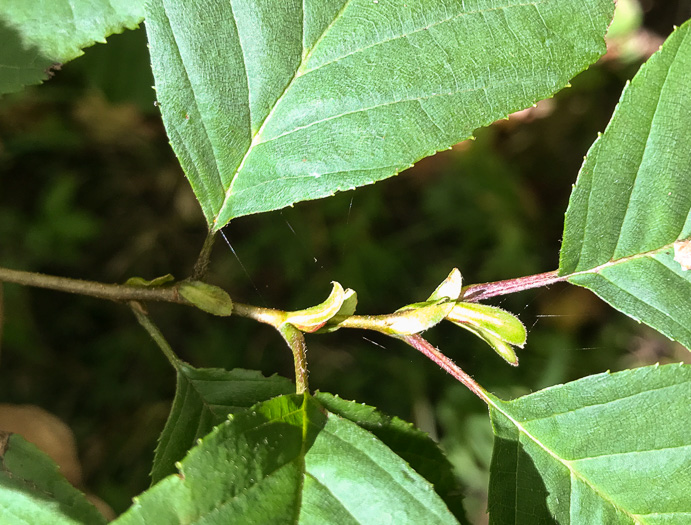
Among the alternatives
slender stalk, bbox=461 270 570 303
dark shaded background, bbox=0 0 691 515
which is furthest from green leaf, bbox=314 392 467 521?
dark shaded background, bbox=0 0 691 515

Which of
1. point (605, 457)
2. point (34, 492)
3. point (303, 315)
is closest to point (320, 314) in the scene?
point (303, 315)

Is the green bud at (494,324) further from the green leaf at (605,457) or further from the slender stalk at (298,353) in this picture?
the slender stalk at (298,353)

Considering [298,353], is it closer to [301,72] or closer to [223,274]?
[301,72]

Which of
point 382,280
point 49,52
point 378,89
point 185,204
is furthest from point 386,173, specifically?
point 185,204

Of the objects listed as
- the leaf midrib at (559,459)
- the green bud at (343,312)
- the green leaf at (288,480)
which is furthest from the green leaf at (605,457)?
the green bud at (343,312)

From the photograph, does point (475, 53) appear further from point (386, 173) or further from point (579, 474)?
point (579, 474)

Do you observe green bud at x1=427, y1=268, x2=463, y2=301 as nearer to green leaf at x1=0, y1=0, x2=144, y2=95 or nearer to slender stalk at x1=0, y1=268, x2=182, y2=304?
slender stalk at x1=0, y1=268, x2=182, y2=304
